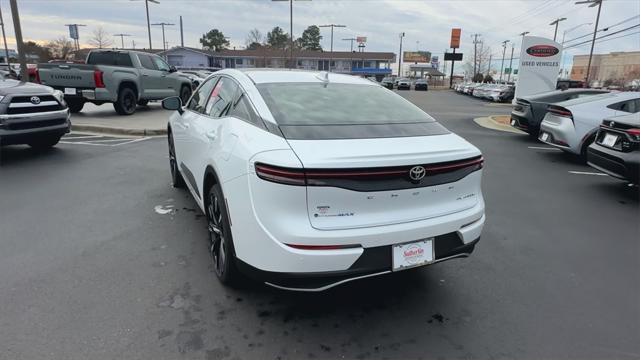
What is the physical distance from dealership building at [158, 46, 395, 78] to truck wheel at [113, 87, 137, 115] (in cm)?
5027

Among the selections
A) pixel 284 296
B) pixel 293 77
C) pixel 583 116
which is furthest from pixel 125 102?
pixel 583 116

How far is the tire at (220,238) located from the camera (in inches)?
111

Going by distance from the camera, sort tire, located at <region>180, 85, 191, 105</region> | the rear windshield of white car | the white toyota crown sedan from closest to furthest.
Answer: the white toyota crown sedan
the rear windshield of white car
tire, located at <region>180, 85, 191, 105</region>

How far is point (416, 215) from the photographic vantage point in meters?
2.54

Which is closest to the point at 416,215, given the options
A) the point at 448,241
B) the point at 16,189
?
the point at 448,241

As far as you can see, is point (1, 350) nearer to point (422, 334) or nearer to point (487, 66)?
point (422, 334)

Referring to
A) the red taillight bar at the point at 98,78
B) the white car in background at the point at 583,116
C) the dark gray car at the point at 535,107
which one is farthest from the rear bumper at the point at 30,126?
the dark gray car at the point at 535,107

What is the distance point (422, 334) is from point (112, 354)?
6.19 feet

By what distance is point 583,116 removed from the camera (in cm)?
790

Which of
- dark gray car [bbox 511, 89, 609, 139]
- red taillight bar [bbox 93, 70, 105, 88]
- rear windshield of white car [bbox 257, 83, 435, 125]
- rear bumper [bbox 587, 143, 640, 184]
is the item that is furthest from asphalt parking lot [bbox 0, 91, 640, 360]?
red taillight bar [bbox 93, 70, 105, 88]

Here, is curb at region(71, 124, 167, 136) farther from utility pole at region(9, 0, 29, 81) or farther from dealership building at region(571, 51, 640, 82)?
dealership building at region(571, 51, 640, 82)

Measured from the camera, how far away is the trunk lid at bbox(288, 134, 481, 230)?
91.1 inches

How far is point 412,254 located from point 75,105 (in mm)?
13606

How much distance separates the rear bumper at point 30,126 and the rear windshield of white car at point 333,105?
5.33 metres
